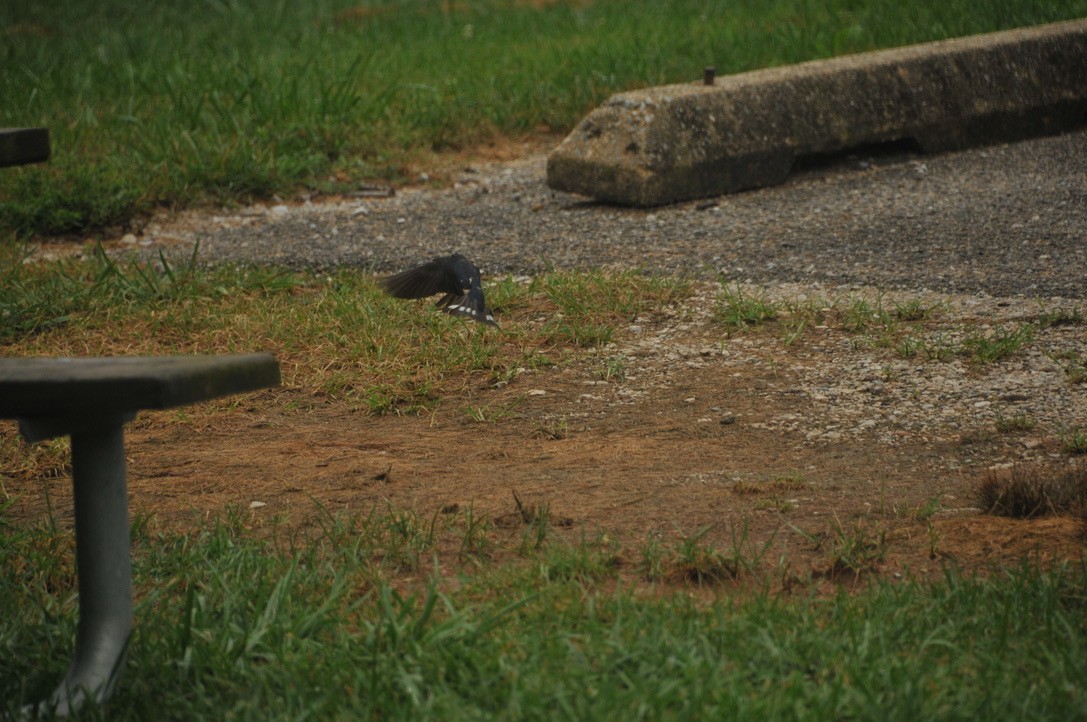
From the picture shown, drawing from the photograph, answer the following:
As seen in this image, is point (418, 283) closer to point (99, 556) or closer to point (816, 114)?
point (99, 556)

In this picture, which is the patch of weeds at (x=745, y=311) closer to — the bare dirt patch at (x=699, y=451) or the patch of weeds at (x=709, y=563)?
the bare dirt patch at (x=699, y=451)

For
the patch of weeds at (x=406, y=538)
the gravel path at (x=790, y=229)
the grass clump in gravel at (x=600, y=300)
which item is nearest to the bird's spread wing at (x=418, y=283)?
the grass clump in gravel at (x=600, y=300)

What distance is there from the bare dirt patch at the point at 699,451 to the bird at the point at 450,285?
0.26 m

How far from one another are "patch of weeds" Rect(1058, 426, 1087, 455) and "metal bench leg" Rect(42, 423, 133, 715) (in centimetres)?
230

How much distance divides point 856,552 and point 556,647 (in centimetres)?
79

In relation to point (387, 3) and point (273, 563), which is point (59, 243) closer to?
point (273, 563)

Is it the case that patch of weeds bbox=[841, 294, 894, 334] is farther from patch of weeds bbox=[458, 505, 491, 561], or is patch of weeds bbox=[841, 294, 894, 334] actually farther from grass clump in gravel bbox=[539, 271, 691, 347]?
patch of weeds bbox=[458, 505, 491, 561]

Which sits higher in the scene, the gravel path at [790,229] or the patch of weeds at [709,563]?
the gravel path at [790,229]

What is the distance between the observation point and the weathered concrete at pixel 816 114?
5492 mm

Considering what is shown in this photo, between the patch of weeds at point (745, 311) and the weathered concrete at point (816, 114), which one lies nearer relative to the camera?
the patch of weeds at point (745, 311)

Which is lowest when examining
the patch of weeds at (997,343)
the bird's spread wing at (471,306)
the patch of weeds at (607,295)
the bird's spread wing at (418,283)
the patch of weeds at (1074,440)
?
the patch of weeds at (1074,440)

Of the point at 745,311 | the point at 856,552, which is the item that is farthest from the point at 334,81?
the point at 856,552

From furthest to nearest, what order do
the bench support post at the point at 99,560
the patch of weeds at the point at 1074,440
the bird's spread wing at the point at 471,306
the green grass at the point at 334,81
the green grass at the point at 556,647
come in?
the green grass at the point at 334,81, the bird's spread wing at the point at 471,306, the patch of weeds at the point at 1074,440, the bench support post at the point at 99,560, the green grass at the point at 556,647

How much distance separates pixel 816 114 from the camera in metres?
5.76
